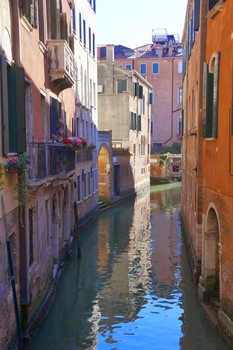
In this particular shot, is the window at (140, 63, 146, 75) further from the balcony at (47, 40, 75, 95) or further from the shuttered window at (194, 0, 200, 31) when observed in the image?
the balcony at (47, 40, 75, 95)

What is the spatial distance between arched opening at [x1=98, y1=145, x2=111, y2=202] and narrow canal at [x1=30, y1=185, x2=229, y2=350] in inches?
326

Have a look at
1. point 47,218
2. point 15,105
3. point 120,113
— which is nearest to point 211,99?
point 15,105

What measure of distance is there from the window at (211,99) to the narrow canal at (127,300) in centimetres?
415

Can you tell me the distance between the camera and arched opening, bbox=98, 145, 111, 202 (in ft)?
91.7

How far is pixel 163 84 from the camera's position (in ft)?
160

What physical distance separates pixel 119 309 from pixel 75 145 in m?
4.93

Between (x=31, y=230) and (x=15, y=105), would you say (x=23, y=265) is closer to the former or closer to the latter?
(x=31, y=230)

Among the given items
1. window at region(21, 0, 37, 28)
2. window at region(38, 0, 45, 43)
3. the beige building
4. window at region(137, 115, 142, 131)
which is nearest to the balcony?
window at region(38, 0, 45, 43)

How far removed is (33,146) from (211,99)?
3.93m

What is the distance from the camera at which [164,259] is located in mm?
15297

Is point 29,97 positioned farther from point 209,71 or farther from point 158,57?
point 158,57

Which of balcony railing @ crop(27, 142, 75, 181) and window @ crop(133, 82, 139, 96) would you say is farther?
window @ crop(133, 82, 139, 96)

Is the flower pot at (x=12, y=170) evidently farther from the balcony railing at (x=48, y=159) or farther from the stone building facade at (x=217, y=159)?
the stone building facade at (x=217, y=159)

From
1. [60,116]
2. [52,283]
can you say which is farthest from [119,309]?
[60,116]
